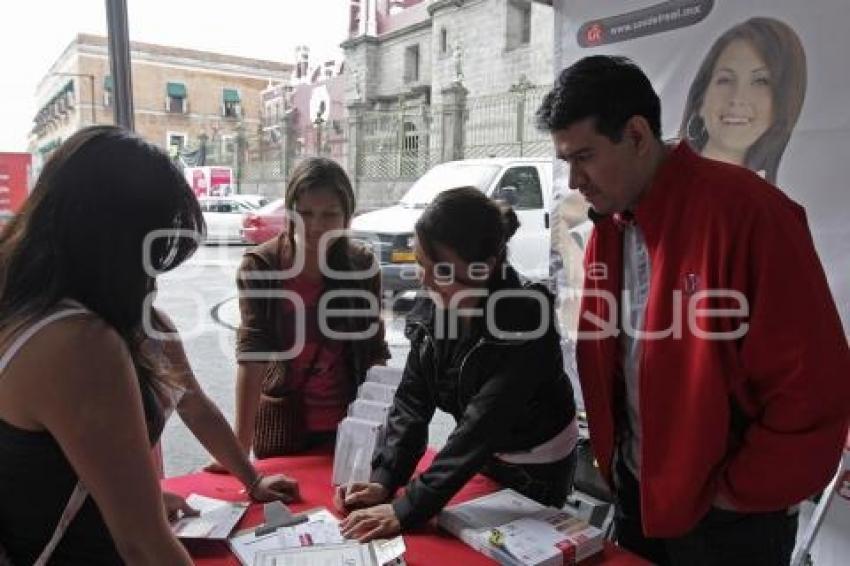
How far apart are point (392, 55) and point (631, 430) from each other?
2081 centimetres

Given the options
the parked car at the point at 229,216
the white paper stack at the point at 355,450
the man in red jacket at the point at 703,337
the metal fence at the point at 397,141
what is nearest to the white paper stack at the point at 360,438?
the white paper stack at the point at 355,450

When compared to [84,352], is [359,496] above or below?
below

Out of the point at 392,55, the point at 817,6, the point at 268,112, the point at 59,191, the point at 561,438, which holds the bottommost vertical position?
the point at 561,438

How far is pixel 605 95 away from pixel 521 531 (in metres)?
0.75

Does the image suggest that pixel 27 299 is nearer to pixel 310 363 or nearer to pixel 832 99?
pixel 310 363

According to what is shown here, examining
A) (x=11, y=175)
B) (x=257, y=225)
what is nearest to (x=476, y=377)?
(x=11, y=175)

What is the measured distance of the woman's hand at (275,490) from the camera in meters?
1.22

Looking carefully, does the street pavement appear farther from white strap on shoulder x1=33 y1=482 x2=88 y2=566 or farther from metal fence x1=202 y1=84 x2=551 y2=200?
metal fence x1=202 y1=84 x2=551 y2=200

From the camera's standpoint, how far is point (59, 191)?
0.72 meters

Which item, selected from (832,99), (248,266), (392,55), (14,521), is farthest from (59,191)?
(392,55)

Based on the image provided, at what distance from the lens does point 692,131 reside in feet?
6.86

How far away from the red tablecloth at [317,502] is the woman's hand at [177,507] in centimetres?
8

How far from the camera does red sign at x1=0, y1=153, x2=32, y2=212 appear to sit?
6.93 ft

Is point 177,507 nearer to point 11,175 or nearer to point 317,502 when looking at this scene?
point 317,502
